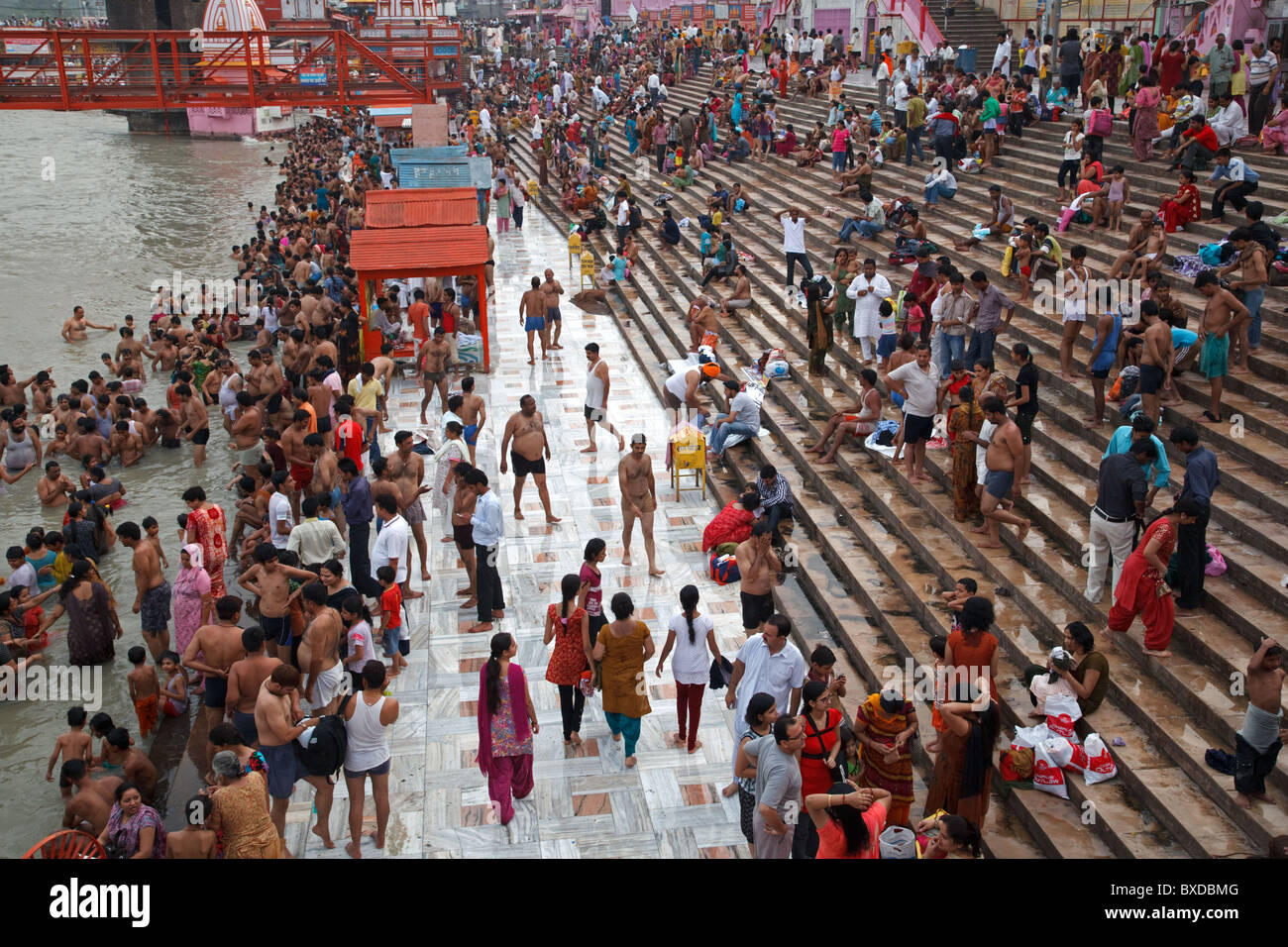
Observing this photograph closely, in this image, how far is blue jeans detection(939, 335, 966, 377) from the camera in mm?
11656

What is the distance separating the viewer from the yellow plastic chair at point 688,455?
1195 centimetres

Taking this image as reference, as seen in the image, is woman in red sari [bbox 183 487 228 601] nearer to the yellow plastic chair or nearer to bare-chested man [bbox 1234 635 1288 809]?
the yellow plastic chair

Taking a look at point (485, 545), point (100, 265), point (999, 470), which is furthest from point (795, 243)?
point (100, 265)

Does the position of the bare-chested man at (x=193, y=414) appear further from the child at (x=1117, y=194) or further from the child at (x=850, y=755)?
the child at (x=1117, y=194)

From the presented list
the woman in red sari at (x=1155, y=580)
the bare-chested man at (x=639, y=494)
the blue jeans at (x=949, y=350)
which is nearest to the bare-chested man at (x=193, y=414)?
the bare-chested man at (x=639, y=494)

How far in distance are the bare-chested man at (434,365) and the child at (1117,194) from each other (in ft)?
29.8

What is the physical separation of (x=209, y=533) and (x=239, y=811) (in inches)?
158

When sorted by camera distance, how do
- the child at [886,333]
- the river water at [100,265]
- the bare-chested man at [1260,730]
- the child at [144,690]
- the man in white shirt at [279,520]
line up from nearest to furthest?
the bare-chested man at [1260,730]
the child at [144,690]
the river water at [100,265]
the man in white shirt at [279,520]
the child at [886,333]

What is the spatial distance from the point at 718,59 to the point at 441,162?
17493 millimetres

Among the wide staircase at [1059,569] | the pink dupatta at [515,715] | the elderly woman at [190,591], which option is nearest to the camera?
the wide staircase at [1059,569]

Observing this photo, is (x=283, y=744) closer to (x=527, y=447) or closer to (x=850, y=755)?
(x=850, y=755)
